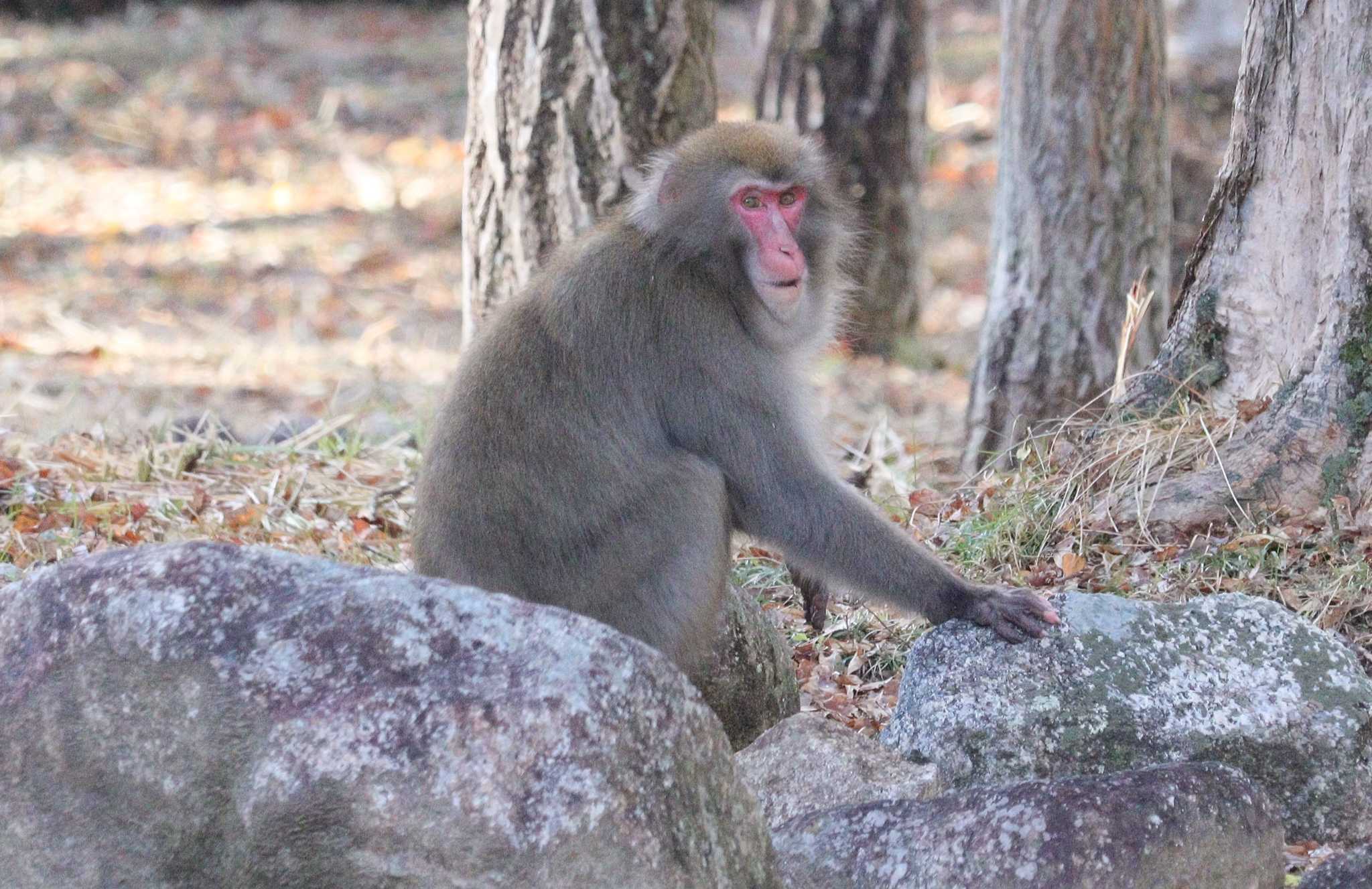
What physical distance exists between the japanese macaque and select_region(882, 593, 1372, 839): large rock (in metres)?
0.15

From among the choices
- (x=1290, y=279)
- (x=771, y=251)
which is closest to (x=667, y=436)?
(x=771, y=251)

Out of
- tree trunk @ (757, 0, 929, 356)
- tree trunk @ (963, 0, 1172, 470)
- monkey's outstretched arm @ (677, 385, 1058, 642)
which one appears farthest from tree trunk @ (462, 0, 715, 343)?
tree trunk @ (757, 0, 929, 356)

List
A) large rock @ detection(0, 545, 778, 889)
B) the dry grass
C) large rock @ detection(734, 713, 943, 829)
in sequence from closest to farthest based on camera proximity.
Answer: large rock @ detection(0, 545, 778, 889) < large rock @ detection(734, 713, 943, 829) < the dry grass

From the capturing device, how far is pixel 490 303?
21.7 feet

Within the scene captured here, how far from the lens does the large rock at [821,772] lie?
3.57 m

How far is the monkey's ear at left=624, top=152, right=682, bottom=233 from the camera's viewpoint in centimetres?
432

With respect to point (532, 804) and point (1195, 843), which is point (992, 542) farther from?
point (532, 804)

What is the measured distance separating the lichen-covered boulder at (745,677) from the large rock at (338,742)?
1.36 m

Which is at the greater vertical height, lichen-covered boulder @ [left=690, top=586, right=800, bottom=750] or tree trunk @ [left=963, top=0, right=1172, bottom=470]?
tree trunk @ [left=963, top=0, right=1172, bottom=470]

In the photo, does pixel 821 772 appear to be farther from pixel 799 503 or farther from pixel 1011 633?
pixel 799 503

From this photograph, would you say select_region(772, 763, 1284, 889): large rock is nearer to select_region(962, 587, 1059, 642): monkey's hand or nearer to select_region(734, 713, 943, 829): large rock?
select_region(734, 713, 943, 829): large rock

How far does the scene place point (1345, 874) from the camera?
305 cm

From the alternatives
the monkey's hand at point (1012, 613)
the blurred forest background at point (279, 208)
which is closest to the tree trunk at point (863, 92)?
the blurred forest background at point (279, 208)

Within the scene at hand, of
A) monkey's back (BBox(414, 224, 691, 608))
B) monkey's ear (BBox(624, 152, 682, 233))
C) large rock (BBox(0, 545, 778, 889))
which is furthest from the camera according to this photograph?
monkey's ear (BBox(624, 152, 682, 233))
